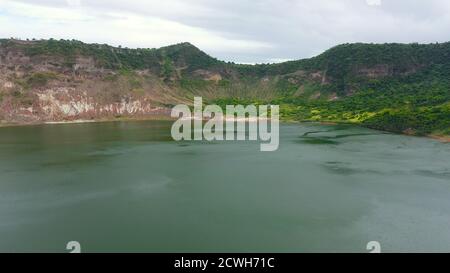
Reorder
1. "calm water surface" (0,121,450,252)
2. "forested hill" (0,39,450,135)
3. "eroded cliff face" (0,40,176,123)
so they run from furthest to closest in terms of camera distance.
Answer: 1. "eroded cliff face" (0,40,176,123)
2. "forested hill" (0,39,450,135)
3. "calm water surface" (0,121,450,252)

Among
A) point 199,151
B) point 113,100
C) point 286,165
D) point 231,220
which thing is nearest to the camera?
point 231,220

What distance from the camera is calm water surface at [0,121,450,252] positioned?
24375 mm

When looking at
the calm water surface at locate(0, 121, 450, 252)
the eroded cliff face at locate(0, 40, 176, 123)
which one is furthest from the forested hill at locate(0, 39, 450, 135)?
the calm water surface at locate(0, 121, 450, 252)

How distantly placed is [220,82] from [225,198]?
4939 inches

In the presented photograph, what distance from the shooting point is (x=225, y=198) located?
3272 centimetres

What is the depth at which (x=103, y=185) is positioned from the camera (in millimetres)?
37031

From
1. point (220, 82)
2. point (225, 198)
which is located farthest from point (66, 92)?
point (225, 198)

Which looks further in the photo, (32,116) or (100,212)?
(32,116)

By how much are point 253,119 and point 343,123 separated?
25.5 metres

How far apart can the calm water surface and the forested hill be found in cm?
3215

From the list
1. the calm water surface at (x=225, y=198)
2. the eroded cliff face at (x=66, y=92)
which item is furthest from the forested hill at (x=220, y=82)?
the calm water surface at (x=225, y=198)

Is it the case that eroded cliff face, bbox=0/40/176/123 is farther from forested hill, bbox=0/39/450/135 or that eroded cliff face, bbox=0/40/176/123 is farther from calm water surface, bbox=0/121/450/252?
calm water surface, bbox=0/121/450/252

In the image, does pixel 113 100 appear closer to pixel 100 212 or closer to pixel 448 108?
pixel 448 108
